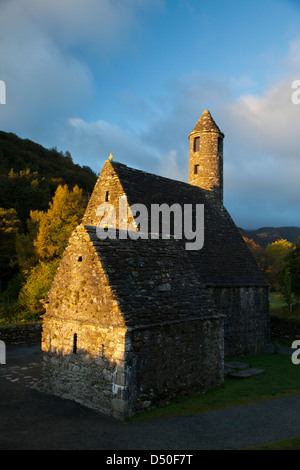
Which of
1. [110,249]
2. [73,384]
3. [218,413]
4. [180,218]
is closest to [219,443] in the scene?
[218,413]

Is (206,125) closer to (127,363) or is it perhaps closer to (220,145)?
(220,145)

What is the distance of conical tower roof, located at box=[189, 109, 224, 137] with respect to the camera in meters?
22.6

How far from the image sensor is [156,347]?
9258 millimetres

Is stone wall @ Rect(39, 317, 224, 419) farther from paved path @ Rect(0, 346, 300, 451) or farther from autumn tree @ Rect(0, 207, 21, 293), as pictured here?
autumn tree @ Rect(0, 207, 21, 293)

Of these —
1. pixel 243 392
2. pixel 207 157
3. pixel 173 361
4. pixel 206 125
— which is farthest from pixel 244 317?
pixel 206 125

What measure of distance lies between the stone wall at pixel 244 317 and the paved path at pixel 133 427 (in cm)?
612

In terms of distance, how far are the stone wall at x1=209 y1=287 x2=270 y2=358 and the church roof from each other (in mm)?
474

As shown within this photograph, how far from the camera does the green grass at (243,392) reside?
9.03m

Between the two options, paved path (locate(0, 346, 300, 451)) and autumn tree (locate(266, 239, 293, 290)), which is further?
autumn tree (locate(266, 239, 293, 290))

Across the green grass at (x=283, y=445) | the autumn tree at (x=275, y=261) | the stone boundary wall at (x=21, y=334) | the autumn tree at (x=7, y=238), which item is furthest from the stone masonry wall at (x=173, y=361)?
the autumn tree at (x=275, y=261)

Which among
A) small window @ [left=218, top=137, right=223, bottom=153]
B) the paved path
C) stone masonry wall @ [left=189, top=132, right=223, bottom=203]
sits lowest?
the paved path

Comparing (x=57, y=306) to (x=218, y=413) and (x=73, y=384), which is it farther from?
(x=218, y=413)

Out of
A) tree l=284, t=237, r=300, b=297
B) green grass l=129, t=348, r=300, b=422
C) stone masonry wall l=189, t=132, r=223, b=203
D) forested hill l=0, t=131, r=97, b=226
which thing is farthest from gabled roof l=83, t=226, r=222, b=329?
forested hill l=0, t=131, r=97, b=226
